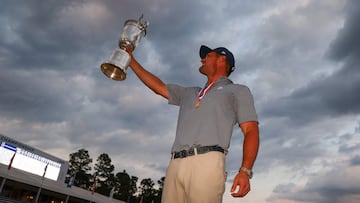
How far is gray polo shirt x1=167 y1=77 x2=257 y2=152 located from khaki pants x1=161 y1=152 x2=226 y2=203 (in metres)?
0.17

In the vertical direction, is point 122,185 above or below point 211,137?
above

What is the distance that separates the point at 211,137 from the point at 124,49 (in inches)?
64.3

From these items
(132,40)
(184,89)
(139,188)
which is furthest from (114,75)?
(139,188)

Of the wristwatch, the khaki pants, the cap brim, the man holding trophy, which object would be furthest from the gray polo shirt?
the cap brim

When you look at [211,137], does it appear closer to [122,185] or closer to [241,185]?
[241,185]

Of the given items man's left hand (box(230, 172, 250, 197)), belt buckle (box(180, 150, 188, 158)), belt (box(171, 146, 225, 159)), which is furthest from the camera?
belt buckle (box(180, 150, 188, 158))

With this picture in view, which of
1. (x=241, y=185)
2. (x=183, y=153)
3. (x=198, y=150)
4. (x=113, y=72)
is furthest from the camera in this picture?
(x=113, y=72)

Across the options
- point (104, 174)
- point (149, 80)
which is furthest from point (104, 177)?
point (149, 80)

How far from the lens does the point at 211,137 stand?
2850 millimetres

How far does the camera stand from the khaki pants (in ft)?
8.54

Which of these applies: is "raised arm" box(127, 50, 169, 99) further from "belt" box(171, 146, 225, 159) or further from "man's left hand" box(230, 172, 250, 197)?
"man's left hand" box(230, 172, 250, 197)

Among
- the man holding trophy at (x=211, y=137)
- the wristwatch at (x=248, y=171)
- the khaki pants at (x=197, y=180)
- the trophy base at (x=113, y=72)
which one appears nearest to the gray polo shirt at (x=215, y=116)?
the man holding trophy at (x=211, y=137)

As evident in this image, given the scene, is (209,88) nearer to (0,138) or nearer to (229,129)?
(229,129)

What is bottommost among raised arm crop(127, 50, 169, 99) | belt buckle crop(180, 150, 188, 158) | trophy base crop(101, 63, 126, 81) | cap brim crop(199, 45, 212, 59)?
belt buckle crop(180, 150, 188, 158)
